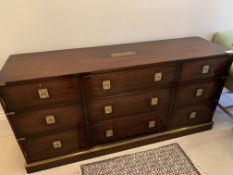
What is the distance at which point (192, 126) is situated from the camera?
1738 millimetres

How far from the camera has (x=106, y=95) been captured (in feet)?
4.30

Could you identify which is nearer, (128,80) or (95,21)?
(128,80)

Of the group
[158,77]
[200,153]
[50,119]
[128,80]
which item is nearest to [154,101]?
[158,77]

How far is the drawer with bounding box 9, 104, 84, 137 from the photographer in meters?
1.22

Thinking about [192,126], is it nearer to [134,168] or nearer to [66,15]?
[134,168]

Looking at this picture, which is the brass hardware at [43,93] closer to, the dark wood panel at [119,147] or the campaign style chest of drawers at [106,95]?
the campaign style chest of drawers at [106,95]

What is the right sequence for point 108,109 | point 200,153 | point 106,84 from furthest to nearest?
1. point 200,153
2. point 108,109
3. point 106,84

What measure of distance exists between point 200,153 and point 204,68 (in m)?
0.71

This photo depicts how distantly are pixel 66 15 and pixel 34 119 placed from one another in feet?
2.57

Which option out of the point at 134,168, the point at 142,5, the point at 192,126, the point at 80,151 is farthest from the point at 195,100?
the point at 80,151

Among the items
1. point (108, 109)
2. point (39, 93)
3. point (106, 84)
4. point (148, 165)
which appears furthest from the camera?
point (148, 165)

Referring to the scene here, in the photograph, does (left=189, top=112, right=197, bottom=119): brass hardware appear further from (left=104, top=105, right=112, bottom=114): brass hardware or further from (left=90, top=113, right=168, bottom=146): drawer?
(left=104, top=105, right=112, bottom=114): brass hardware

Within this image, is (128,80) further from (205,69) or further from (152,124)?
(205,69)

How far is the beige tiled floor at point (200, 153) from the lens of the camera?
1459 mm
